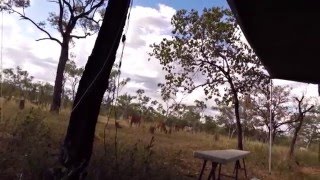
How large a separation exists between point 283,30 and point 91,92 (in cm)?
253

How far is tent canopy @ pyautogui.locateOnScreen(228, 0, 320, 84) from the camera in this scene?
4141 mm

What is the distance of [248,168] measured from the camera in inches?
584

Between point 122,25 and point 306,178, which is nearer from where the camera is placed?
point 122,25

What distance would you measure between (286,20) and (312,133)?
42.5m

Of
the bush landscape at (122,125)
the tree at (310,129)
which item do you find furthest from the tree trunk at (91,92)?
the tree at (310,129)

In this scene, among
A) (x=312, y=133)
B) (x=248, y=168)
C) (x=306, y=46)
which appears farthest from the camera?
(x=312, y=133)

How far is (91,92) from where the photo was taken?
229 inches

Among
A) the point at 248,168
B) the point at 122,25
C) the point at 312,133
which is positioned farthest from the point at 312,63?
the point at 312,133

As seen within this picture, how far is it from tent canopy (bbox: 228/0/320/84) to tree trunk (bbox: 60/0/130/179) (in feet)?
5.92

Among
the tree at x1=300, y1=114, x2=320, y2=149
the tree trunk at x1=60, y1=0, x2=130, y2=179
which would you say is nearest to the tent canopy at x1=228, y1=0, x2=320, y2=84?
the tree trunk at x1=60, y1=0, x2=130, y2=179

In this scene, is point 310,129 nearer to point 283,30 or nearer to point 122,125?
point 122,125

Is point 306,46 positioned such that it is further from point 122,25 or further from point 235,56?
point 235,56

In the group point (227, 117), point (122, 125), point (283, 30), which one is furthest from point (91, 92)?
point (227, 117)

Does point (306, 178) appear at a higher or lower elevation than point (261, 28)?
lower
